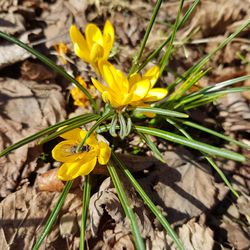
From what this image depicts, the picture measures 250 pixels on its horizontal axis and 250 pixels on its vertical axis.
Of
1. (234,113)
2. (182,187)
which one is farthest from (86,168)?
(234,113)

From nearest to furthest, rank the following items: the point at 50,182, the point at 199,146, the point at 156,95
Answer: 1. the point at 199,146
2. the point at 156,95
3. the point at 50,182

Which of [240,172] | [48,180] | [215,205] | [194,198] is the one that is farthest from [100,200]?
[240,172]

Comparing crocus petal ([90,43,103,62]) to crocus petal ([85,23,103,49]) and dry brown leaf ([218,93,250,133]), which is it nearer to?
crocus petal ([85,23,103,49])

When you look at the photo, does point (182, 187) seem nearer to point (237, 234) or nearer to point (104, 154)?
point (237, 234)

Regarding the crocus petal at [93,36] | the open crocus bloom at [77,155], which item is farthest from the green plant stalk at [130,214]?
the crocus petal at [93,36]

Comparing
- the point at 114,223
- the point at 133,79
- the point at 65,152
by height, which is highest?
the point at 133,79

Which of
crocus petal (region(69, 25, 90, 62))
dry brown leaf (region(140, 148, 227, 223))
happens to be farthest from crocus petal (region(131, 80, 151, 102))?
dry brown leaf (region(140, 148, 227, 223))

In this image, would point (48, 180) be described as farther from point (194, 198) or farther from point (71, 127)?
point (194, 198)
